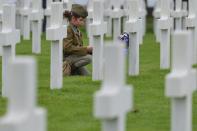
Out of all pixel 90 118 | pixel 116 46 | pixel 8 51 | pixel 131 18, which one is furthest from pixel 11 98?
pixel 131 18

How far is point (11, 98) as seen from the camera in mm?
5008

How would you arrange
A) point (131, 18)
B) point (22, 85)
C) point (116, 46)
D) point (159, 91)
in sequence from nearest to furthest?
point (22, 85) → point (116, 46) → point (159, 91) → point (131, 18)

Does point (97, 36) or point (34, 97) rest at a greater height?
point (97, 36)

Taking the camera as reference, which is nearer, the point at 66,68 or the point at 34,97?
the point at 34,97

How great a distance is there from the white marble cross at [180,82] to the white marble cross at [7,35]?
3.98 metres

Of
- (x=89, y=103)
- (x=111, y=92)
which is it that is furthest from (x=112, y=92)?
(x=89, y=103)

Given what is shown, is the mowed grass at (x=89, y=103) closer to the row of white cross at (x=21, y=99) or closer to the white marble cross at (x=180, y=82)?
the white marble cross at (x=180, y=82)

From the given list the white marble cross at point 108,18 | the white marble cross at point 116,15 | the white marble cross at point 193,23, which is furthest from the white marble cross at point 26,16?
the white marble cross at point 193,23

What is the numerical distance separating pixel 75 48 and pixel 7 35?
2.74m

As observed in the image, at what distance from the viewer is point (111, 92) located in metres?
5.52

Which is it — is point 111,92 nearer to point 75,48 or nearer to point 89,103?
point 89,103

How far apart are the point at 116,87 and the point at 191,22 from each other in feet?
27.9

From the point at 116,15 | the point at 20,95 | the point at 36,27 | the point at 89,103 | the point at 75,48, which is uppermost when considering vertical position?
the point at 116,15

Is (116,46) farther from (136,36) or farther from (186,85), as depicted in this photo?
(136,36)
